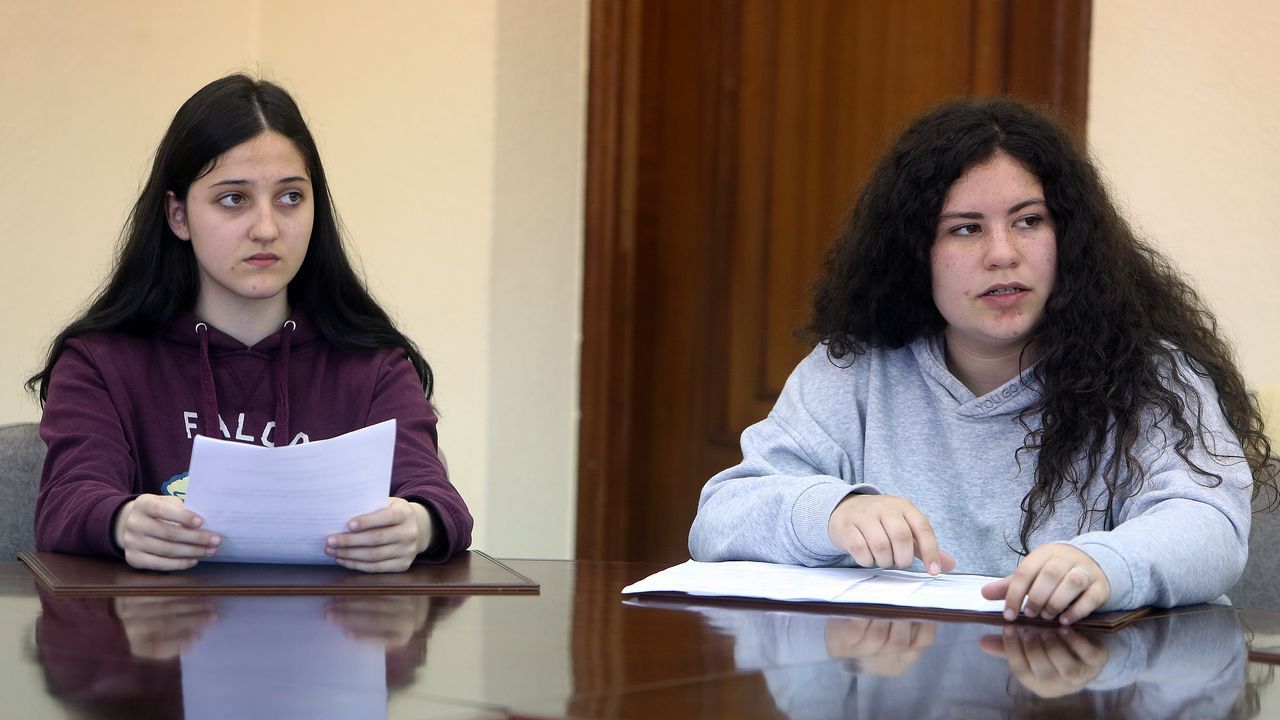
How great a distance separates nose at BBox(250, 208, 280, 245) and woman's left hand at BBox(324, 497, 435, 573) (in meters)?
0.49

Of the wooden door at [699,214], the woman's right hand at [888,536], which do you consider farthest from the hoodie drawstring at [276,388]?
the wooden door at [699,214]

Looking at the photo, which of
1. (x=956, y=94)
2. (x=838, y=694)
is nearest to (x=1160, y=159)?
(x=956, y=94)

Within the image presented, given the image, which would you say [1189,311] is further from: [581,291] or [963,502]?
[581,291]

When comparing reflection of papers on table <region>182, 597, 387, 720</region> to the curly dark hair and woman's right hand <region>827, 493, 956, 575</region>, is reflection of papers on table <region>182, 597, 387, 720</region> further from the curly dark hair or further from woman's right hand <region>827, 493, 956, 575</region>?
the curly dark hair

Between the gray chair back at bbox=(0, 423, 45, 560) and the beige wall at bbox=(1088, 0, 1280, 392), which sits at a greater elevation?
the beige wall at bbox=(1088, 0, 1280, 392)

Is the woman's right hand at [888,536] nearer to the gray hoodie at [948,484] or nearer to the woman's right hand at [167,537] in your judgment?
the gray hoodie at [948,484]

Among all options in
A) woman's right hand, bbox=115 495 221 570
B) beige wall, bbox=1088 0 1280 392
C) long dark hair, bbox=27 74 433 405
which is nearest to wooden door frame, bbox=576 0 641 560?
beige wall, bbox=1088 0 1280 392

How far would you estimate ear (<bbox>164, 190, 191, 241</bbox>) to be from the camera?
180 cm

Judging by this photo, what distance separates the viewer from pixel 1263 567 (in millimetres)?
1604

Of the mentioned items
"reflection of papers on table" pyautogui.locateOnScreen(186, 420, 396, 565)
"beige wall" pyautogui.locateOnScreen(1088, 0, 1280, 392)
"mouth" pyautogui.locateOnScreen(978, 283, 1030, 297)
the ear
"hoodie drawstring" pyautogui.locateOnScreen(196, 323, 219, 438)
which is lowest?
"reflection of papers on table" pyautogui.locateOnScreen(186, 420, 396, 565)

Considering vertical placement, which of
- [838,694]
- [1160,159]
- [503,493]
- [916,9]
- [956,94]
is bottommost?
[503,493]

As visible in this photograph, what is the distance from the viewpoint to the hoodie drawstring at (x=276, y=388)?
67.7 inches

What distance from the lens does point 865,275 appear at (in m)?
1.78

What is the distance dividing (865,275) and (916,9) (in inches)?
47.7
